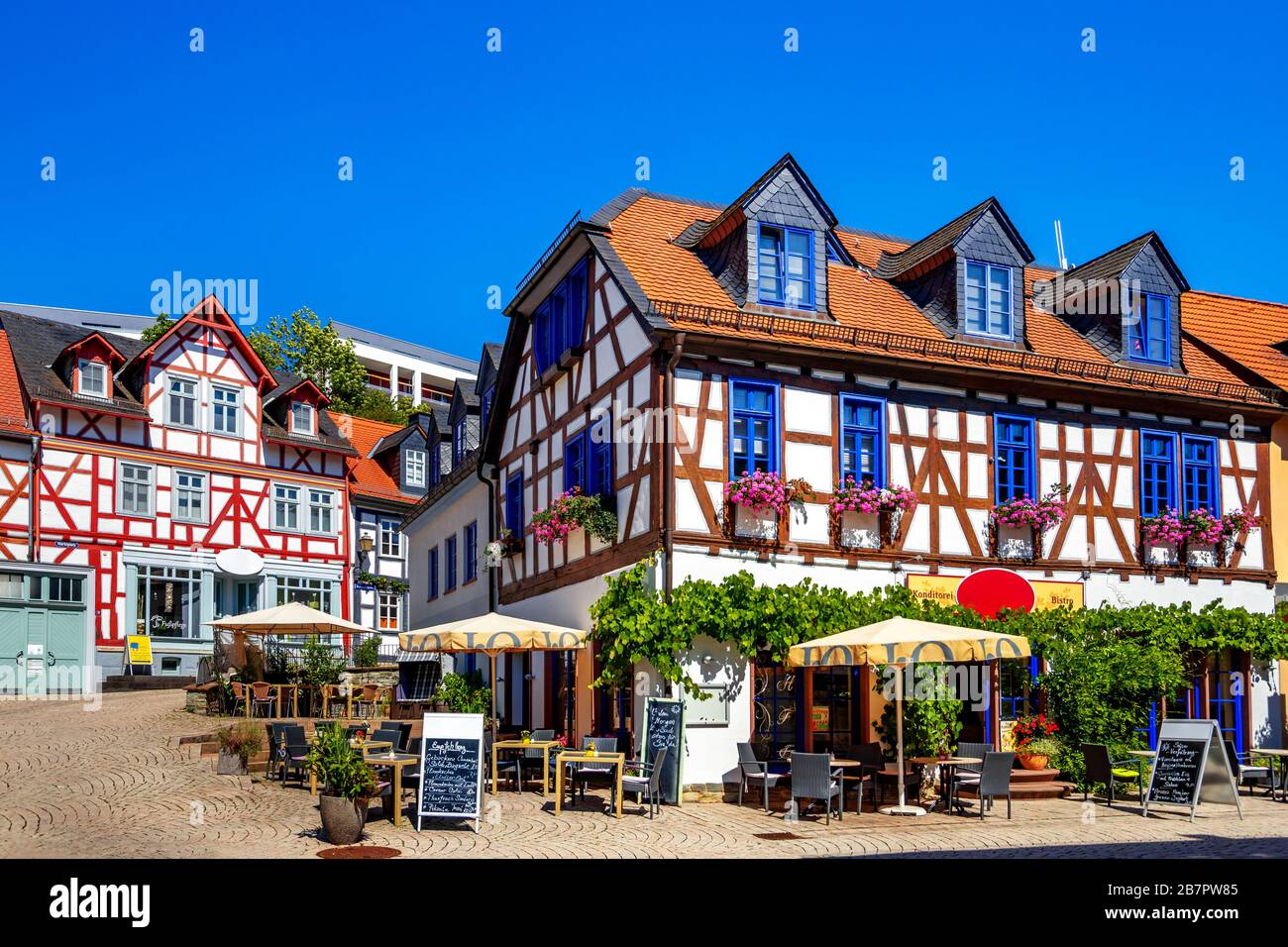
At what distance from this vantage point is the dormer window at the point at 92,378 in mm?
33531

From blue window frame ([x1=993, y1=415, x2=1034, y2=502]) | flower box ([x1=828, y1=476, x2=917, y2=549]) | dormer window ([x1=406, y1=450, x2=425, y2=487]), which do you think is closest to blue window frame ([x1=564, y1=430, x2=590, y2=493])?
flower box ([x1=828, y1=476, x2=917, y2=549])

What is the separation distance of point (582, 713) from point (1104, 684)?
7.34 metres

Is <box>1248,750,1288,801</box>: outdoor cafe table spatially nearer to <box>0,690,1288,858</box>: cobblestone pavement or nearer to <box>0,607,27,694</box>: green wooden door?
<box>0,690,1288,858</box>: cobblestone pavement

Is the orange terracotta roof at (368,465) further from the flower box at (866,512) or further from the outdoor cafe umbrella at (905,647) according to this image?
the outdoor cafe umbrella at (905,647)

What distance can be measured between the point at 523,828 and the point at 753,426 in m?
6.58

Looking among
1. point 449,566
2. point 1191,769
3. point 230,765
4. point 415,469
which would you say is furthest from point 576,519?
point 415,469

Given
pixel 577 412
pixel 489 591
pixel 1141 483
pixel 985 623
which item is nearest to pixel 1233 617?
pixel 1141 483

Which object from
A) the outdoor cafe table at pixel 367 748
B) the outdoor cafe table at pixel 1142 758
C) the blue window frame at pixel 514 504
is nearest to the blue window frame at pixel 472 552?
the blue window frame at pixel 514 504

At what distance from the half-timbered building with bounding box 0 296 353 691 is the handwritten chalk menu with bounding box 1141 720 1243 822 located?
25.8 m

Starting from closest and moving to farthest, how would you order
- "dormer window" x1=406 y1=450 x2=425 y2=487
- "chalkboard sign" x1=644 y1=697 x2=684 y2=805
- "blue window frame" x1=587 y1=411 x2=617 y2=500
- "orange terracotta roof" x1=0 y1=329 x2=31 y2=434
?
"chalkboard sign" x1=644 y1=697 x2=684 y2=805
"blue window frame" x1=587 y1=411 x2=617 y2=500
"orange terracotta roof" x1=0 y1=329 x2=31 y2=434
"dormer window" x1=406 y1=450 x2=425 y2=487

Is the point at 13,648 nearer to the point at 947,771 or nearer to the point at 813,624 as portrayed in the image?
the point at 813,624

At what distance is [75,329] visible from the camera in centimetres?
3609

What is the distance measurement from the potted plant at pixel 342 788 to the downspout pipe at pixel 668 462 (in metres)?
5.20

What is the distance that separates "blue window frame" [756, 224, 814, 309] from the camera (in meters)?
18.9
